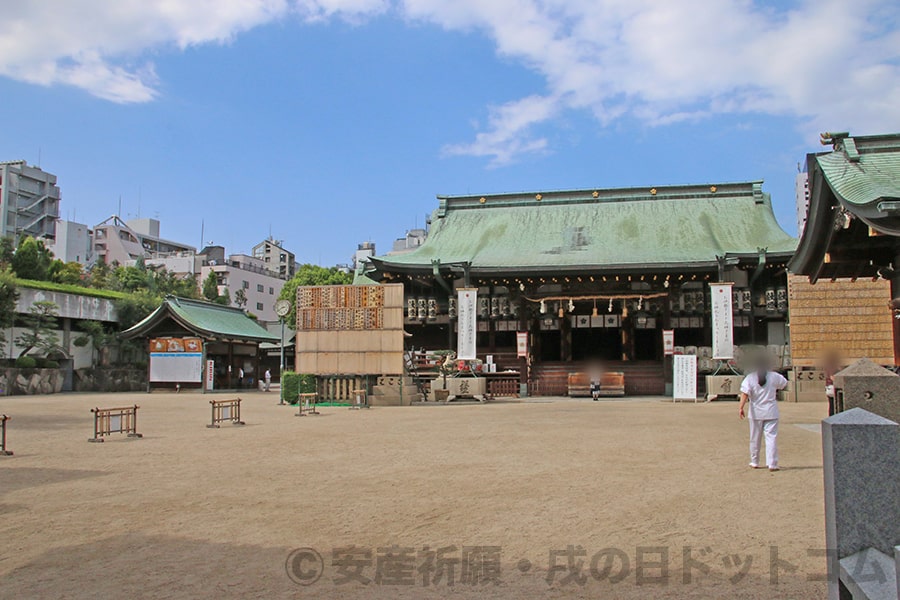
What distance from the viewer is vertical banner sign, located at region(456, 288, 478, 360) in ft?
92.9

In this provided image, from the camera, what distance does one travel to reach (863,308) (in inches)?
882

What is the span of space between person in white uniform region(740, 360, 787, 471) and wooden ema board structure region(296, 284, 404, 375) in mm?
16670

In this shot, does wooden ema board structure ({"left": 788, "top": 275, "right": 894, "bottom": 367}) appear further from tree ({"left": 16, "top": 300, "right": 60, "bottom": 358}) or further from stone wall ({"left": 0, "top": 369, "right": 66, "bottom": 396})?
tree ({"left": 16, "top": 300, "right": 60, "bottom": 358})

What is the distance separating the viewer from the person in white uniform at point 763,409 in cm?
891

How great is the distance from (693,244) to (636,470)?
1039 inches

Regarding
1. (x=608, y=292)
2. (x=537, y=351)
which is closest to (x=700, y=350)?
(x=608, y=292)

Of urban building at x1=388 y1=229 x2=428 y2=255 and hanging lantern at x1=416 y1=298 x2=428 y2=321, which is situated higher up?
urban building at x1=388 y1=229 x2=428 y2=255

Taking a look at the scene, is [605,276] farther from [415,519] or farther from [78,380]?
[78,380]

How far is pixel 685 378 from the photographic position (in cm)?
2570

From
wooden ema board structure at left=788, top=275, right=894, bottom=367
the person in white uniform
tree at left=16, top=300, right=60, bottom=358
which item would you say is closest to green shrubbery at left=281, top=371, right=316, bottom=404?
wooden ema board structure at left=788, top=275, right=894, bottom=367

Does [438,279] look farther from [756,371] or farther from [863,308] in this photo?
[756,371]

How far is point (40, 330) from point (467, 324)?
82.9 feet

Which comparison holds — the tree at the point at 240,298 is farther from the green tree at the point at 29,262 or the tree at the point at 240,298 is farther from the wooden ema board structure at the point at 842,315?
the wooden ema board structure at the point at 842,315

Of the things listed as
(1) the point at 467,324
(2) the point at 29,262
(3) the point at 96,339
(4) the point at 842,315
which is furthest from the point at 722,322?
(2) the point at 29,262
